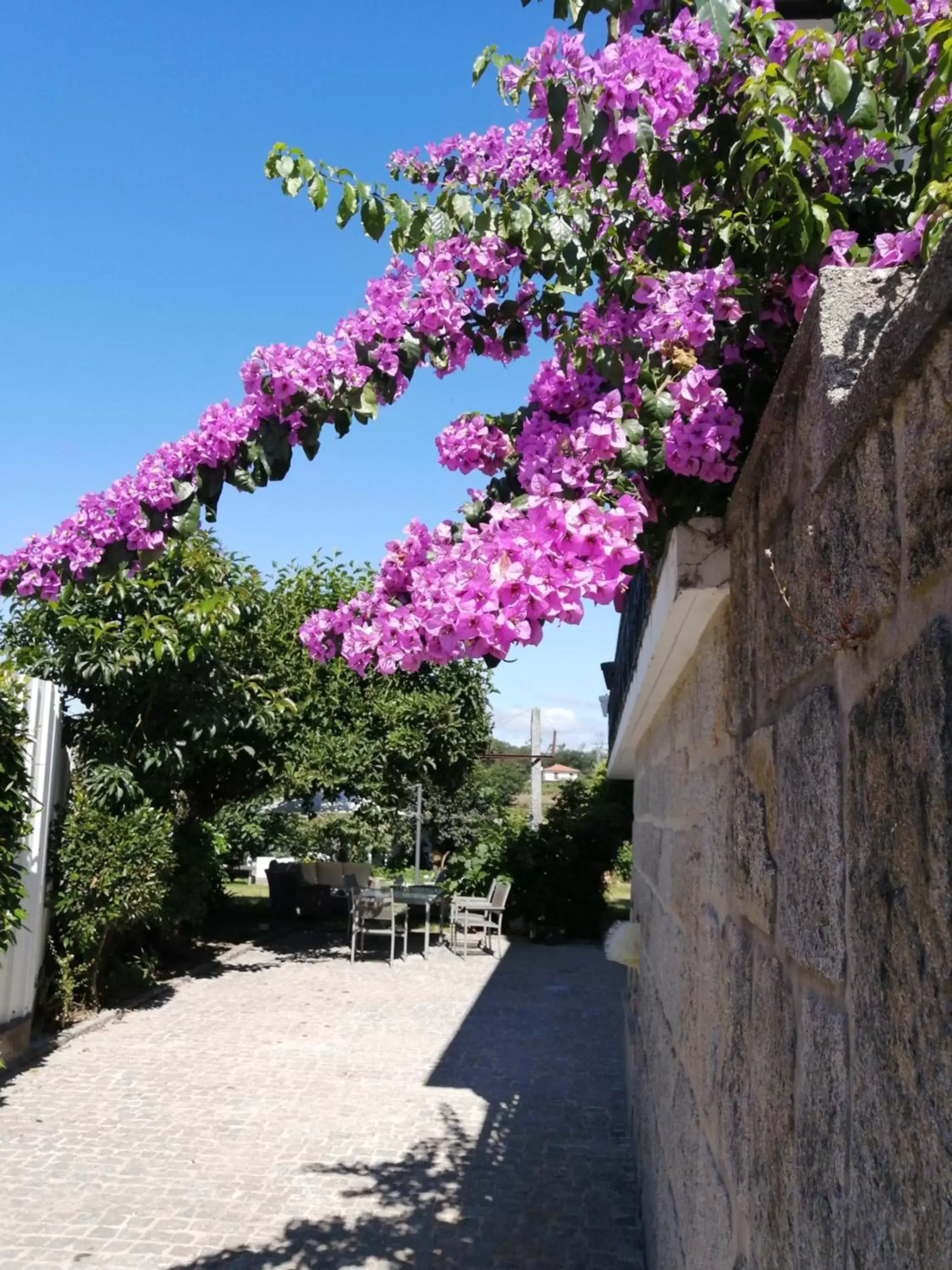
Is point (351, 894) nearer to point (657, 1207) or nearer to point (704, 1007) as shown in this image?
point (657, 1207)

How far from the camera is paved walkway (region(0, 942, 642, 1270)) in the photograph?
184 inches

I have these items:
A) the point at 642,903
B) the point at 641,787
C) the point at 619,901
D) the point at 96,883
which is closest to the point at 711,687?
the point at 642,903

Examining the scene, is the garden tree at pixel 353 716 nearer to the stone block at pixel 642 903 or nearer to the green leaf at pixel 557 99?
the stone block at pixel 642 903

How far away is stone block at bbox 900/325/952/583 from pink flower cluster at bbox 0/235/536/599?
6.28ft

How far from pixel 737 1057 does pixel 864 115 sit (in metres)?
1.60

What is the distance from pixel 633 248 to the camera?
7.64 ft

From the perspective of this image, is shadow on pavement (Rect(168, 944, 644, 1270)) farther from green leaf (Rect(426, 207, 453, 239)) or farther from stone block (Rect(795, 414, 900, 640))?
stone block (Rect(795, 414, 900, 640))

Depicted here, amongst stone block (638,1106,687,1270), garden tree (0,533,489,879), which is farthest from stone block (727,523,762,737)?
garden tree (0,533,489,879)

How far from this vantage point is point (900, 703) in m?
0.92

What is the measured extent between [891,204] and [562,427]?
2.35 ft

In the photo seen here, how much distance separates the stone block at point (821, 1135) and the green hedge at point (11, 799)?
18.5 feet

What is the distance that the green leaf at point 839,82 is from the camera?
5.38ft

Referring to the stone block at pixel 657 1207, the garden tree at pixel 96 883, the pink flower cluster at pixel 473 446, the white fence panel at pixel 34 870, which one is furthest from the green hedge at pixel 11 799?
the pink flower cluster at pixel 473 446

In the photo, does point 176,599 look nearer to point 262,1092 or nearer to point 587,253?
point 262,1092
